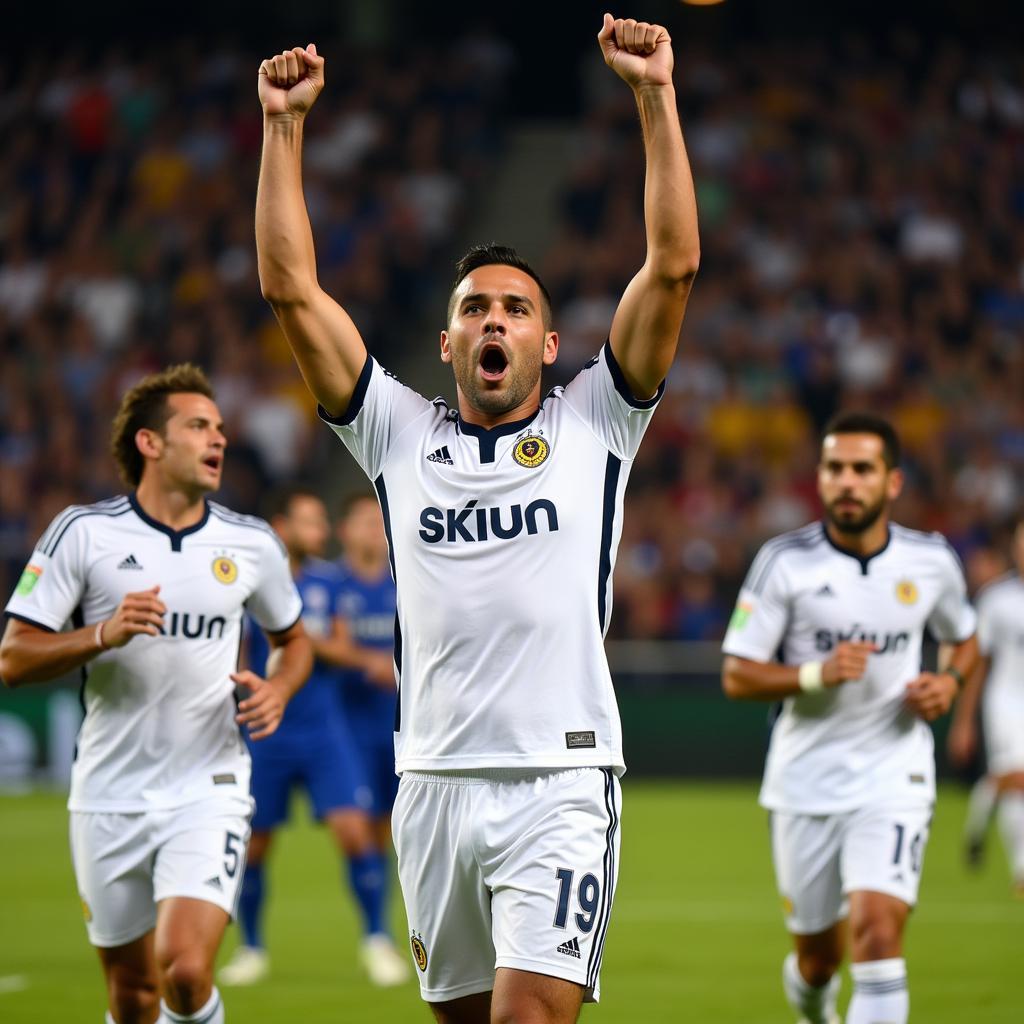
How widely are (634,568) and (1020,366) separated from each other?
5.15 m

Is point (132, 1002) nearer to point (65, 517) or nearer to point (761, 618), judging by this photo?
point (65, 517)

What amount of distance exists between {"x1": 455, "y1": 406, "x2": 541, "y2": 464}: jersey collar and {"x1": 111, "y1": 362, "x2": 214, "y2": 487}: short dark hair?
2.24 meters

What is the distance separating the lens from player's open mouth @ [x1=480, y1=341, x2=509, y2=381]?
5.00 m

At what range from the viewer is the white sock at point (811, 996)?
7469 mm

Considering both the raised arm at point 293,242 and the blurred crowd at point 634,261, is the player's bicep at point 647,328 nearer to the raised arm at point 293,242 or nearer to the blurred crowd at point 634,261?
the raised arm at point 293,242

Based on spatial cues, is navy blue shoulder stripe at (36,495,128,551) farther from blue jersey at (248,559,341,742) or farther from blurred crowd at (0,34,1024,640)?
blurred crowd at (0,34,1024,640)

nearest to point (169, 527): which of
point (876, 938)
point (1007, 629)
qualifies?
point (876, 938)

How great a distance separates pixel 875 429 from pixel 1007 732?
615cm

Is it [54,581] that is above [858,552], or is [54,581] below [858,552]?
below

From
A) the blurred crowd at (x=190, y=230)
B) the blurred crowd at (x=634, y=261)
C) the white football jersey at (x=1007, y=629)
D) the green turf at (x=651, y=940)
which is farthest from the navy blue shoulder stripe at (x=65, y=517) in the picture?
the blurred crowd at (x=190, y=230)

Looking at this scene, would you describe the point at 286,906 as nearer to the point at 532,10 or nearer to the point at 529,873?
the point at 529,873

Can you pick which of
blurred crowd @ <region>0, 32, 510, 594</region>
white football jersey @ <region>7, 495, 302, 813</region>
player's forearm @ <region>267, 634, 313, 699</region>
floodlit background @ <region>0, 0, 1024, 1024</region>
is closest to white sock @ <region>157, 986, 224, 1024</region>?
white football jersey @ <region>7, 495, 302, 813</region>

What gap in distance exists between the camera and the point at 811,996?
7.48 m

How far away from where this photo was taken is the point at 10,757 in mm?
19859
